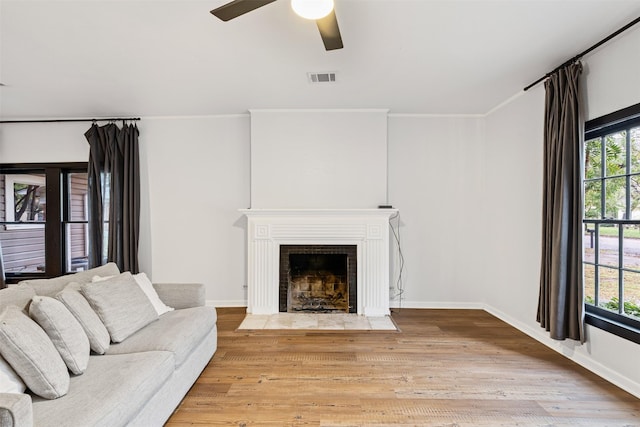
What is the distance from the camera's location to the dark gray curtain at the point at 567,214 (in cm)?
277

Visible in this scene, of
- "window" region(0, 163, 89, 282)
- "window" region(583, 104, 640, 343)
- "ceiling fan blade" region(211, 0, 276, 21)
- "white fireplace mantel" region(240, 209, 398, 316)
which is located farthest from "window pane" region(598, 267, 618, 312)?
"window" region(0, 163, 89, 282)

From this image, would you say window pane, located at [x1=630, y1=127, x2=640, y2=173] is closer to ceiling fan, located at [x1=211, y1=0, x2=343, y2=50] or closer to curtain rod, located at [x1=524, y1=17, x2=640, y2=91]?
curtain rod, located at [x1=524, y1=17, x2=640, y2=91]

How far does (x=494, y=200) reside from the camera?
4305 millimetres

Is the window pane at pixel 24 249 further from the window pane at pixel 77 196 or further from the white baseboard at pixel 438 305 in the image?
the white baseboard at pixel 438 305

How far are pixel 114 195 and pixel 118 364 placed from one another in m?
3.09

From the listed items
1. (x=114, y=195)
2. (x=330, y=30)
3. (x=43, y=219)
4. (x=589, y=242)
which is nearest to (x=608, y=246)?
(x=589, y=242)

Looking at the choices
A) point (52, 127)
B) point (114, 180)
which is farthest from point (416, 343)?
point (52, 127)

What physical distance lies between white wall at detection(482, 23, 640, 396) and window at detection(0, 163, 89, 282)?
5.50 metres

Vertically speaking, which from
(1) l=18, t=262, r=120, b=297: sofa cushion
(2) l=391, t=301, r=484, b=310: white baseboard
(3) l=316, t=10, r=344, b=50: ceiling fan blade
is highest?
(3) l=316, t=10, r=344, b=50: ceiling fan blade

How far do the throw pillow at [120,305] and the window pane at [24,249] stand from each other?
3068mm

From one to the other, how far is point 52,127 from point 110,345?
12.8 feet

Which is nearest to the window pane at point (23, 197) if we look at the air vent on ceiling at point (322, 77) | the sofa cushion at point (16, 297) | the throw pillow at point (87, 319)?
the sofa cushion at point (16, 297)

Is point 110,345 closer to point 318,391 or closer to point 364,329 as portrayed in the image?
point 318,391

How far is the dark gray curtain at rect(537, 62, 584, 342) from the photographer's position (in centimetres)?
277
